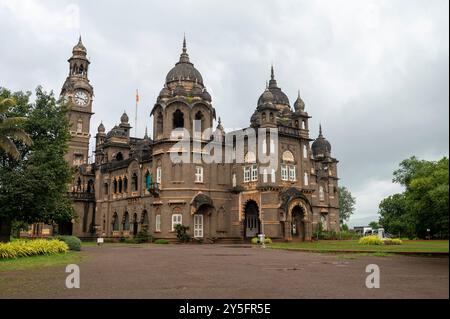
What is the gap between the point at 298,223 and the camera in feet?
158

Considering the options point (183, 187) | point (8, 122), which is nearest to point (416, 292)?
point (8, 122)

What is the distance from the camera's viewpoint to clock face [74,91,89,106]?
73.2 m

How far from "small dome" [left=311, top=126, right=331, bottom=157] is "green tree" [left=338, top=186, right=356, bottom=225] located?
111ft

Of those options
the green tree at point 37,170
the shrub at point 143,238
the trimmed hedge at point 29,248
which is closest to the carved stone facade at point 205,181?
the shrub at point 143,238

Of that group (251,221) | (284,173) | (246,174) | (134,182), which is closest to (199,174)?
(246,174)

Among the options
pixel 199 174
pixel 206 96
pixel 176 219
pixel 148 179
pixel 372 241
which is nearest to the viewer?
pixel 372 241

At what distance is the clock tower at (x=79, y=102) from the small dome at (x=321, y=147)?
37.3 meters

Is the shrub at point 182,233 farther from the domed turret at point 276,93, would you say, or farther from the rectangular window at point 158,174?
the domed turret at point 276,93

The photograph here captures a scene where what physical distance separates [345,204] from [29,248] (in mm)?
87551

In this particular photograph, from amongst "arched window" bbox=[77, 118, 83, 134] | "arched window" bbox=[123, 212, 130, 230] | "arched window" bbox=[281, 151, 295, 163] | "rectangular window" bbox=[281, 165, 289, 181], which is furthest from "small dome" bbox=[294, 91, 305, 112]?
"arched window" bbox=[77, 118, 83, 134]

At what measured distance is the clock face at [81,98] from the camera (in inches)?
2883

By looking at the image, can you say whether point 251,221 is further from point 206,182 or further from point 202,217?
point 206,182
